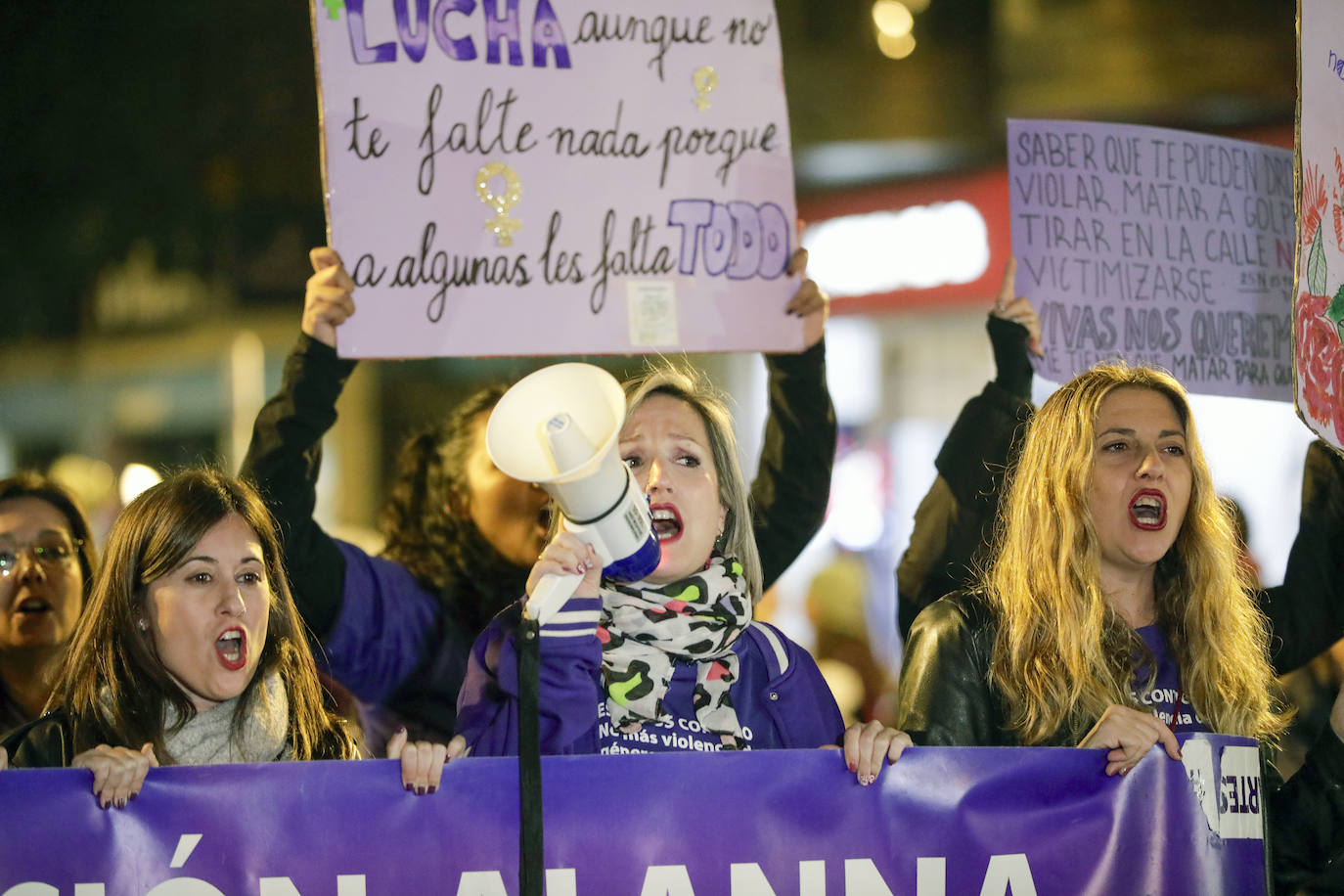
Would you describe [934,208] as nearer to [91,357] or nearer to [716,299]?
[716,299]

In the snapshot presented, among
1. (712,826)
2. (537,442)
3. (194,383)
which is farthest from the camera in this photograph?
(194,383)

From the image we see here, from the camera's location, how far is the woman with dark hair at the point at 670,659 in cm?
234

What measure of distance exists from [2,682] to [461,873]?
1602 millimetres

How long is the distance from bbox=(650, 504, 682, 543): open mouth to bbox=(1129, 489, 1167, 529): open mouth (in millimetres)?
933

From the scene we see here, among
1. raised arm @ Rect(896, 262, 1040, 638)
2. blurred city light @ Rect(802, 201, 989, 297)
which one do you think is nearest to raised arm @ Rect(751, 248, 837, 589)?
raised arm @ Rect(896, 262, 1040, 638)

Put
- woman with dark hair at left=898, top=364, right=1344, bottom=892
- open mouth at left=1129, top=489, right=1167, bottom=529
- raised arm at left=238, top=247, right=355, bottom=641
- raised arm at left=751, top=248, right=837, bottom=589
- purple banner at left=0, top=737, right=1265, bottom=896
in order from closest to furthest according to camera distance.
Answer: purple banner at left=0, top=737, right=1265, bottom=896 < woman with dark hair at left=898, top=364, right=1344, bottom=892 < open mouth at left=1129, top=489, right=1167, bottom=529 < raised arm at left=238, top=247, right=355, bottom=641 < raised arm at left=751, top=248, right=837, bottom=589

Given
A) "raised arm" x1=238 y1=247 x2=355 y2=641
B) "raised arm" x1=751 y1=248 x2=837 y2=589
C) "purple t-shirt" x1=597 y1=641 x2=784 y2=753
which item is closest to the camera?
"purple t-shirt" x1=597 y1=641 x2=784 y2=753

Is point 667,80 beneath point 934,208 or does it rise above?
beneath

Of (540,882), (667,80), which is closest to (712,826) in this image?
(540,882)

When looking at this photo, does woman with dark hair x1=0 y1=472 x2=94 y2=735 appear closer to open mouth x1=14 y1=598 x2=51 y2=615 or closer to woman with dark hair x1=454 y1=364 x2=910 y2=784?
open mouth x1=14 y1=598 x2=51 y2=615

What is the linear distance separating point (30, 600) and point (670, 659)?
1.69m

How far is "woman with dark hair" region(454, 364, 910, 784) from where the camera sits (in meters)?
2.34

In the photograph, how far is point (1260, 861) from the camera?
8.34 ft

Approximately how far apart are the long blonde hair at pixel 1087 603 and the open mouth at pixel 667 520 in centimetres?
66
